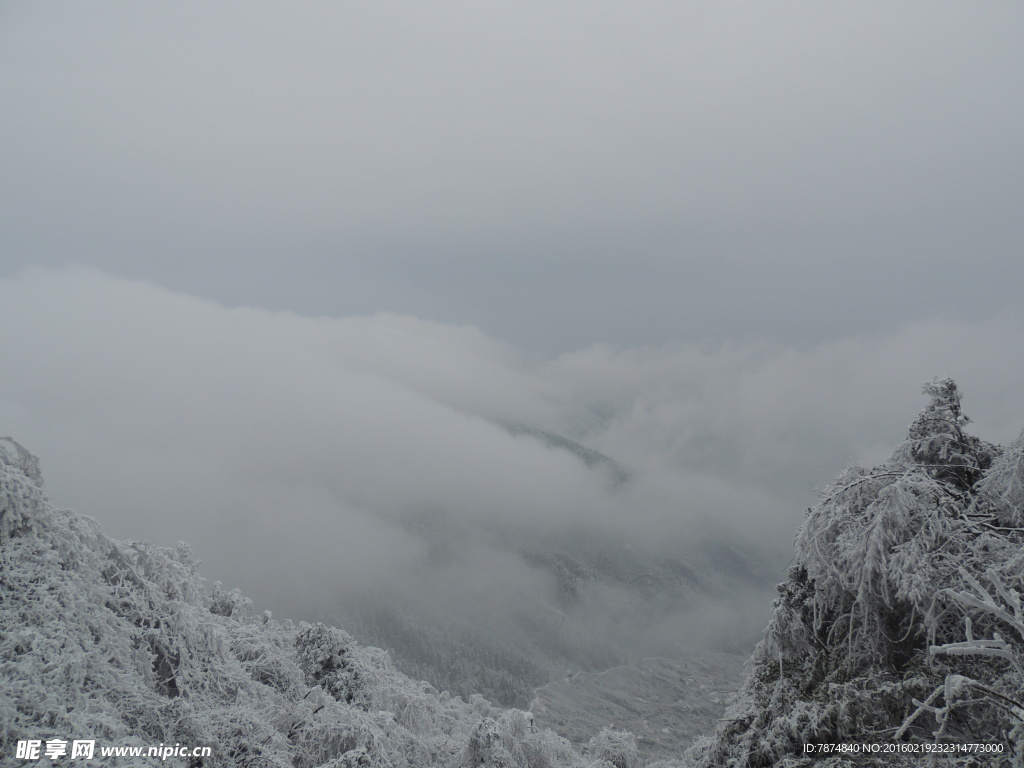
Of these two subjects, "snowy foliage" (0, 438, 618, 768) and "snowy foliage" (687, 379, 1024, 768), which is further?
"snowy foliage" (0, 438, 618, 768)

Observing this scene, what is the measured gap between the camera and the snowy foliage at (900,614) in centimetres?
806

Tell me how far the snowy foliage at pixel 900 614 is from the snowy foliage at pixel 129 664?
412 inches

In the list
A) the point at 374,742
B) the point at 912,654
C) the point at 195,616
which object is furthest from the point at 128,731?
the point at 912,654

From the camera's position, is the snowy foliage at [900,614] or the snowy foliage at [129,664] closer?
the snowy foliage at [900,614]

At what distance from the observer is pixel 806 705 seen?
996cm

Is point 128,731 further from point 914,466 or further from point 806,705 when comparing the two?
point 914,466

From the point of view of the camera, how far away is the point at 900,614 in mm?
10312

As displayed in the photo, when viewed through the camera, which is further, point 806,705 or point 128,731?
point 806,705

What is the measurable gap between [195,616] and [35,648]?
433cm

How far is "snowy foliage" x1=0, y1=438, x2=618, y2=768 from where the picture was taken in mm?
8193

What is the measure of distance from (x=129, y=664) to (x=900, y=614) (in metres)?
14.8

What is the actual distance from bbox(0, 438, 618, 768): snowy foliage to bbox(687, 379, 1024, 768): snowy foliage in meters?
10.5

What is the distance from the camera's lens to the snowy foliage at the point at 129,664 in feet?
→ 26.9

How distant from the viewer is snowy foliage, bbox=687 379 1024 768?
8.06m
